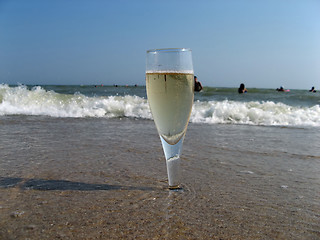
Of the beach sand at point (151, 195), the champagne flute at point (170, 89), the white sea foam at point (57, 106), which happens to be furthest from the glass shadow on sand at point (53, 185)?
the white sea foam at point (57, 106)

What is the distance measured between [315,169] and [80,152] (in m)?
2.04

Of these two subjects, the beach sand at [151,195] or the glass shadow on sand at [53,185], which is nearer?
the beach sand at [151,195]

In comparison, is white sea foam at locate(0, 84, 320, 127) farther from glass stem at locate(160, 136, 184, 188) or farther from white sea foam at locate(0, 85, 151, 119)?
glass stem at locate(160, 136, 184, 188)

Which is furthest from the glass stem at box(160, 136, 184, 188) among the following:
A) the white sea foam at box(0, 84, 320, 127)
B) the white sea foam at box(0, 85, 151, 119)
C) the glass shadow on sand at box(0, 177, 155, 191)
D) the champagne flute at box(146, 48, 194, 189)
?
the white sea foam at box(0, 85, 151, 119)

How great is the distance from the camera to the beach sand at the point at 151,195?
1.26m

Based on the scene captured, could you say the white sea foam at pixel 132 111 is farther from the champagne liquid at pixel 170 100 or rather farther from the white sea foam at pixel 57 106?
the champagne liquid at pixel 170 100

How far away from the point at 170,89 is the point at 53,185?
94cm

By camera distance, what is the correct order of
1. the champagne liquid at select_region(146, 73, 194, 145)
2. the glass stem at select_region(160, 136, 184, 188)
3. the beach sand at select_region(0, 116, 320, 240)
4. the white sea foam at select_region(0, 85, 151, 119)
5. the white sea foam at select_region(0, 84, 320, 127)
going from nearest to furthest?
1. the beach sand at select_region(0, 116, 320, 240)
2. the champagne liquid at select_region(146, 73, 194, 145)
3. the glass stem at select_region(160, 136, 184, 188)
4. the white sea foam at select_region(0, 84, 320, 127)
5. the white sea foam at select_region(0, 85, 151, 119)

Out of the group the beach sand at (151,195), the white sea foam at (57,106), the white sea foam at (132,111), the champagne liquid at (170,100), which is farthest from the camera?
the white sea foam at (57,106)

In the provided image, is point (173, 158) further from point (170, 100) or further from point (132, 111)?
point (132, 111)

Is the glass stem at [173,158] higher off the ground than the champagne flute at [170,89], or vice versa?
the champagne flute at [170,89]

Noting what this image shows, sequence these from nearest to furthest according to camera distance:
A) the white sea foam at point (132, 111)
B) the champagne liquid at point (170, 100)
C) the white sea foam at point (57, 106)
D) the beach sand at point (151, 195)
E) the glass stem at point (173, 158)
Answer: the beach sand at point (151, 195) < the champagne liquid at point (170, 100) < the glass stem at point (173, 158) < the white sea foam at point (132, 111) < the white sea foam at point (57, 106)

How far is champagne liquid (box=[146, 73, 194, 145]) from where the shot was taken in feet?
4.88

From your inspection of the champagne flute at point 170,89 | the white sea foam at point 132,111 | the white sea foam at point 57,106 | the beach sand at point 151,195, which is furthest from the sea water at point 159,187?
the white sea foam at point 57,106
